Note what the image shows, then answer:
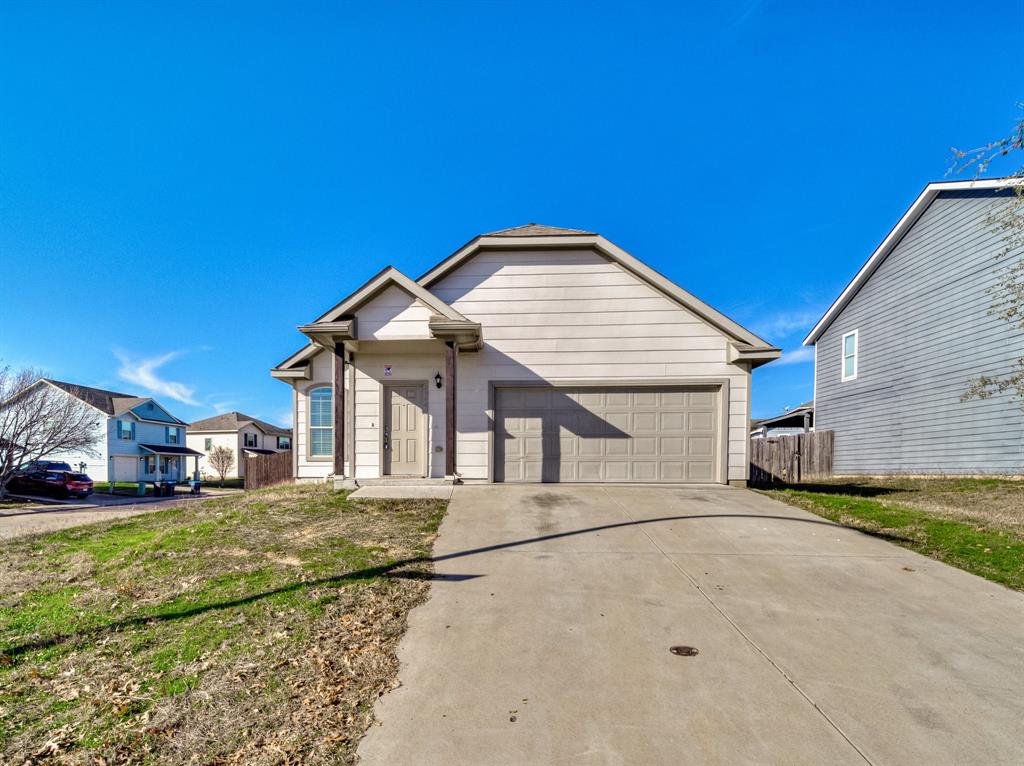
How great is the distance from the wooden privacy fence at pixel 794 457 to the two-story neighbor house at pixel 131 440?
35515 millimetres

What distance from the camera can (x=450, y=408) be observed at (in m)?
10.4

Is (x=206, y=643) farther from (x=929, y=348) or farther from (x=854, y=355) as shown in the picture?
(x=854, y=355)

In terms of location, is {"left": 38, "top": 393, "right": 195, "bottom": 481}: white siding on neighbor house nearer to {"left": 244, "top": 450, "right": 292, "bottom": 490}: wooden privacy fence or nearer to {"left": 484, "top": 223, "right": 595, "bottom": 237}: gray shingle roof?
{"left": 244, "top": 450, "right": 292, "bottom": 490}: wooden privacy fence

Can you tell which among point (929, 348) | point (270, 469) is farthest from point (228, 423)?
point (929, 348)

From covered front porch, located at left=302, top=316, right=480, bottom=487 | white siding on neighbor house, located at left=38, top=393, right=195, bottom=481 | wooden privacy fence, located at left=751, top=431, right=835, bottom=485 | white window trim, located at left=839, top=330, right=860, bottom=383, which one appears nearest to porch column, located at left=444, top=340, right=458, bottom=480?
covered front porch, located at left=302, top=316, right=480, bottom=487

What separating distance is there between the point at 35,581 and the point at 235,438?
1857 inches

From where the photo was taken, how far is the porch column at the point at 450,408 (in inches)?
407

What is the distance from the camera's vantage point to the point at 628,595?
473 cm

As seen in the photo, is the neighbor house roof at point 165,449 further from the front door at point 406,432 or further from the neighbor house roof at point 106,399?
the front door at point 406,432

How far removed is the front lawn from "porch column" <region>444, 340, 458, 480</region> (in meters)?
6.26

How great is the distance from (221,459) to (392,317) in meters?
42.1

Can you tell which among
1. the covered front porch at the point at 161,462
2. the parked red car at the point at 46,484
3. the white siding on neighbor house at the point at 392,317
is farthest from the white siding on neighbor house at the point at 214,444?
the white siding on neighbor house at the point at 392,317

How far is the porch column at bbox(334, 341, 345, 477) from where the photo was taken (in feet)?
34.0

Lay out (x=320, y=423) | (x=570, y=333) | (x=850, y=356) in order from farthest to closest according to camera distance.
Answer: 1. (x=850, y=356)
2. (x=320, y=423)
3. (x=570, y=333)
